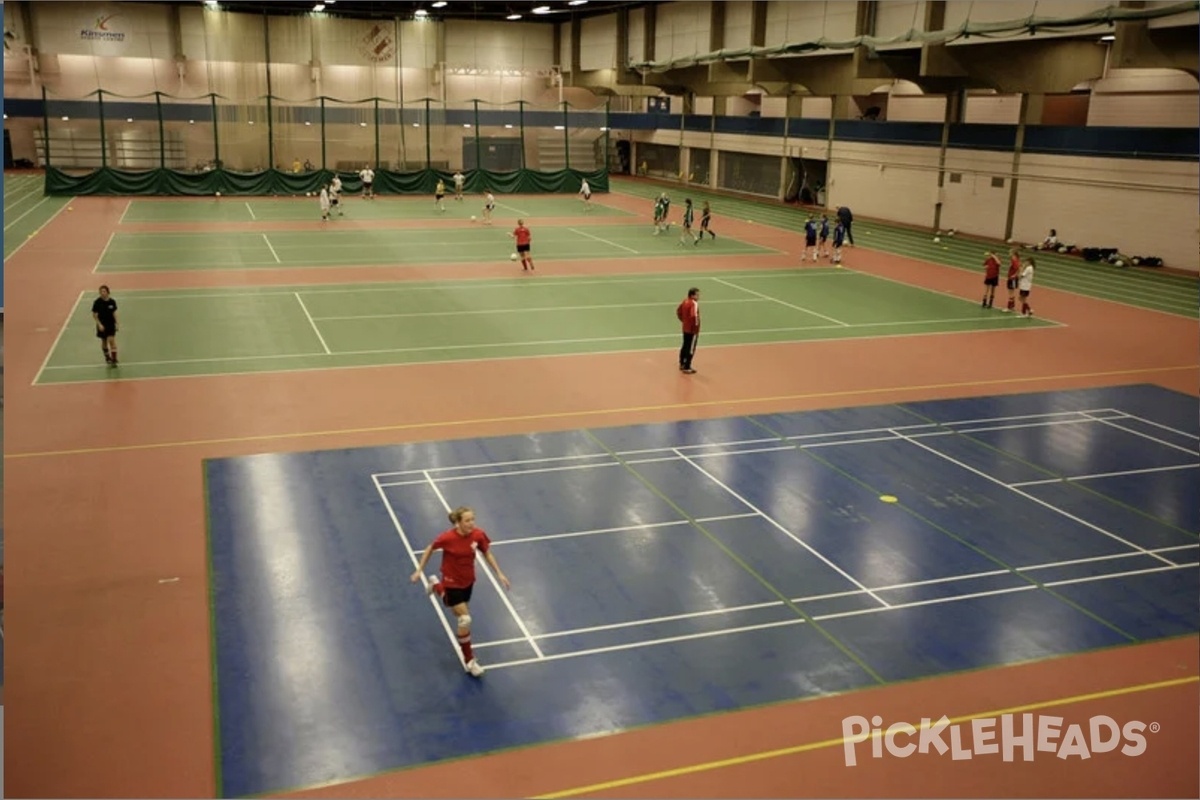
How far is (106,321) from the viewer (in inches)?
813

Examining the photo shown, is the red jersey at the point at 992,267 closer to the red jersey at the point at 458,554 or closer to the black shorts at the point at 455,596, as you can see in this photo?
the red jersey at the point at 458,554

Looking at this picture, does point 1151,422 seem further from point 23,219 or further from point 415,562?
point 23,219

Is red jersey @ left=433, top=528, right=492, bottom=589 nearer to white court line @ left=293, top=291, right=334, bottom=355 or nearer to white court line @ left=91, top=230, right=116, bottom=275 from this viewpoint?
white court line @ left=293, top=291, right=334, bottom=355

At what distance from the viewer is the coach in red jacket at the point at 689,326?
20.7m

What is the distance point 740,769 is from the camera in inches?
353

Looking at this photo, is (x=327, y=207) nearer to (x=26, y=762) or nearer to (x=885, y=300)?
(x=885, y=300)

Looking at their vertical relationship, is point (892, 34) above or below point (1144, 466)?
above

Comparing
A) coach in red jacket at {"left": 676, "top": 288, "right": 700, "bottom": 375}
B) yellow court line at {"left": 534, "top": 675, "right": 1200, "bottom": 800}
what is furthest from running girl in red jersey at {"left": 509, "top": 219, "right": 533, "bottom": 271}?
yellow court line at {"left": 534, "top": 675, "right": 1200, "bottom": 800}

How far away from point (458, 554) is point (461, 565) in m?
0.13

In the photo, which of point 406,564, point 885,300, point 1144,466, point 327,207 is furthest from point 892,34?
point 406,564

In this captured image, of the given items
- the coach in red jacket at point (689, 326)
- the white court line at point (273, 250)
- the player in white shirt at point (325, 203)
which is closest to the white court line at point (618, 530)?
the coach in red jacket at point (689, 326)

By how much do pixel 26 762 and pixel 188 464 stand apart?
7575 mm

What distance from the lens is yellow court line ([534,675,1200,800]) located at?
8664 millimetres

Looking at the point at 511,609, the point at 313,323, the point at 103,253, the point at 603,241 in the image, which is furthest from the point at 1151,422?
the point at 103,253
